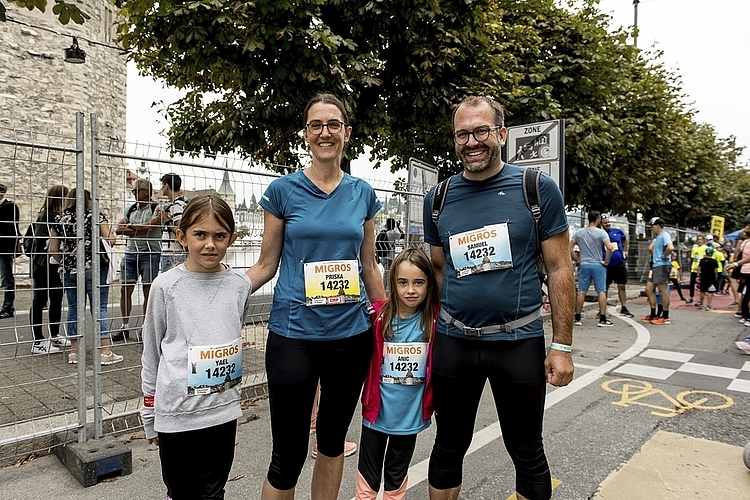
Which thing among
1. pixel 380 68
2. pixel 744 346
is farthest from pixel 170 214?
pixel 744 346

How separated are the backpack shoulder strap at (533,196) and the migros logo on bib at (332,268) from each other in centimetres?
82

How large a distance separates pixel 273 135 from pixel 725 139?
35.9 m

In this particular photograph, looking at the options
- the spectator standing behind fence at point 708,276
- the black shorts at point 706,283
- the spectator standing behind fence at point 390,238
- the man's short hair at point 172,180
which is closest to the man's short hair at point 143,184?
the man's short hair at point 172,180

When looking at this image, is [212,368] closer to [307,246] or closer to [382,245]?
[307,246]

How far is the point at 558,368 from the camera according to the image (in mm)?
2262

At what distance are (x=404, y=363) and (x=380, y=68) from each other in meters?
5.49

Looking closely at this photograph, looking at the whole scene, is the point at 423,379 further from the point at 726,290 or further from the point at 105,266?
the point at 726,290

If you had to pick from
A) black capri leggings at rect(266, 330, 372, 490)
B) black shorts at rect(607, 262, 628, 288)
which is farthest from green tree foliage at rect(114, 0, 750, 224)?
black capri leggings at rect(266, 330, 372, 490)

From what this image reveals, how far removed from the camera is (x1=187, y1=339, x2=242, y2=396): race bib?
2.13 meters

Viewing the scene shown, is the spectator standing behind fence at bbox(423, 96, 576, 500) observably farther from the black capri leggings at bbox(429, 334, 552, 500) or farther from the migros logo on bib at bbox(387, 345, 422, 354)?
the migros logo on bib at bbox(387, 345, 422, 354)

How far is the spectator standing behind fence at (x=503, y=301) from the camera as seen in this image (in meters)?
2.26

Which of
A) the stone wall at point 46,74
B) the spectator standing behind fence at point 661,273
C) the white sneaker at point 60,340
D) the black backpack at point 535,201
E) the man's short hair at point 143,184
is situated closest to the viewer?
the black backpack at point 535,201

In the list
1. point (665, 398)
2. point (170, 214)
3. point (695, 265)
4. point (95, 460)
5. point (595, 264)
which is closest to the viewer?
point (95, 460)

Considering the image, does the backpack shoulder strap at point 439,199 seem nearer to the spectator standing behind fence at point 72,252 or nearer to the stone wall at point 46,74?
the spectator standing behind fence at point 72,252
